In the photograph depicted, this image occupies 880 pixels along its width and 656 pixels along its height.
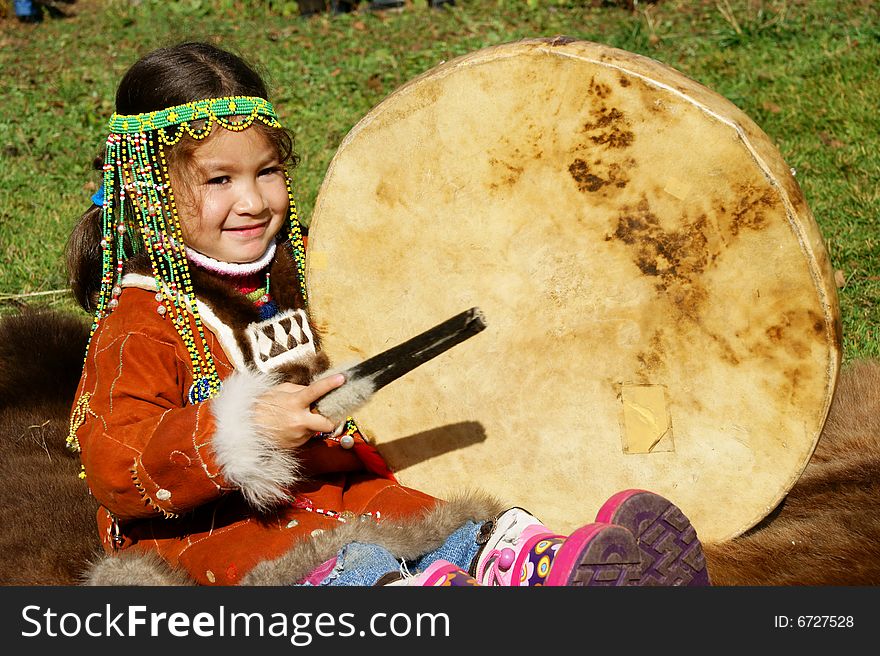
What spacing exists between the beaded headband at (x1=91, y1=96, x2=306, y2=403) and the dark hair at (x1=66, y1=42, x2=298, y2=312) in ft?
0.10

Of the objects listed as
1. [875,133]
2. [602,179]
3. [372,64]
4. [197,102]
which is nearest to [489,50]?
[602,179]

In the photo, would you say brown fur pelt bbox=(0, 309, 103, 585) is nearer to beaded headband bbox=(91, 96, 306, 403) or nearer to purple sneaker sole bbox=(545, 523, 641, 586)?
beaded headband bbox=(91, 96, 306, 403)

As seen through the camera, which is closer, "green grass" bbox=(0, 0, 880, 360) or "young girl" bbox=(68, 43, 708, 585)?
"young girl" bbox=(68, 43, 708, 585)

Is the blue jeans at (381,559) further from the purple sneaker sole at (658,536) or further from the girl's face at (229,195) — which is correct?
the girl's face at (229,195)

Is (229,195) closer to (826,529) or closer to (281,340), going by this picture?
(281,340)

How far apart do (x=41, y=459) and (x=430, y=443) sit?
4.04 ft

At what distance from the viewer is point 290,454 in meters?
2.14

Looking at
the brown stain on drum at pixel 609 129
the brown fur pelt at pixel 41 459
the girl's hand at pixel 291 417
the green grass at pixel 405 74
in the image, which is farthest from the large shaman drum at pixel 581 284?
the green grass at pixel 405 74

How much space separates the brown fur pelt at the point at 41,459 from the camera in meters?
2.46

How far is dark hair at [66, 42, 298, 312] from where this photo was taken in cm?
236

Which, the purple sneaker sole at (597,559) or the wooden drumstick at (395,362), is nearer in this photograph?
the purple sneaker sole at (597,559)

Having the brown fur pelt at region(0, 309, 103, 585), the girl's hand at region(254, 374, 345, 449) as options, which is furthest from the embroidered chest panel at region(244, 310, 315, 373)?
the brown fur pelt at region(0, 309, 103, 585)

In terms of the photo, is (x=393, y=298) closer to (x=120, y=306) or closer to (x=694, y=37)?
(x=120, y=306)

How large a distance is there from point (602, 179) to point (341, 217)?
662mm
